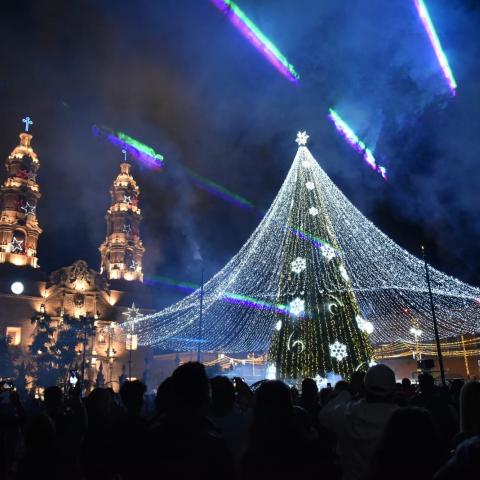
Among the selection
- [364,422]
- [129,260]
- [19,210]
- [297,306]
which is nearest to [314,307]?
[297,306]

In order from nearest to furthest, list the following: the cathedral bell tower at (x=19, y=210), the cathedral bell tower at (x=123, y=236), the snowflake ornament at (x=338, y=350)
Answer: the snowflake ornament at (x=338, y=350) → the cathedral bell tower at (x=19, y=210) → the cathedral bell tower at (x=123, y=236)

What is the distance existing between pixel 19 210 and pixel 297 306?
180 ft

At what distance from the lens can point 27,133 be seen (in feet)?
218

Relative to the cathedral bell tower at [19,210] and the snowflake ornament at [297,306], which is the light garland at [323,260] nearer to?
the snowflake ornament at [297,306]

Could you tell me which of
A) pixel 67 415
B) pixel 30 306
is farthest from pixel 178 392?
pixel 30 306

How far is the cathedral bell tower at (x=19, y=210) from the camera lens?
5856 cm

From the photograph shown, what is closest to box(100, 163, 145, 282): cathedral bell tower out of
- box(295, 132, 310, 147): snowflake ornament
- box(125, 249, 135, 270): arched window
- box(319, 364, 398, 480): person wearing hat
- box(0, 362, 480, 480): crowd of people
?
box(125, 249, 135, 270): arched window

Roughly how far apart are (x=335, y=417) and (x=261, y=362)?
130 ft

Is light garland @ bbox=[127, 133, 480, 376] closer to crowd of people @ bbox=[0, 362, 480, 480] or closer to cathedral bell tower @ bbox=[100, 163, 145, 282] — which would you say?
crowd of people @ bbox=[0, 362, 480, 480]

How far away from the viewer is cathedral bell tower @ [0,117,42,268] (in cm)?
5856

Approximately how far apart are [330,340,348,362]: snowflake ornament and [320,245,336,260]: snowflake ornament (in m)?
3.33

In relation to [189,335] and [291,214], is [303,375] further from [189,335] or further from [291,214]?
[189,335]

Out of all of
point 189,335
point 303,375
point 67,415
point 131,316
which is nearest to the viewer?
point 67,415

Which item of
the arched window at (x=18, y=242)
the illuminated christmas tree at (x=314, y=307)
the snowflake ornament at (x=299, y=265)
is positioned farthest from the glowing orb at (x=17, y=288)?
the snowflake ornament at (x=299, y=265)
